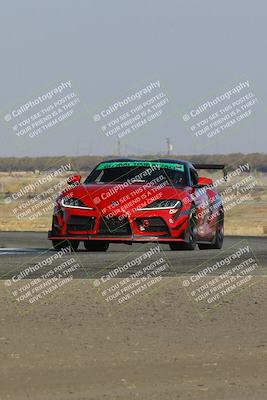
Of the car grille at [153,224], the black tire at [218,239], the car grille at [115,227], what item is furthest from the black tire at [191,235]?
the black tire at [218,239]

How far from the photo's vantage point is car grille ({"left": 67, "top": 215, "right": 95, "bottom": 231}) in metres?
16.6

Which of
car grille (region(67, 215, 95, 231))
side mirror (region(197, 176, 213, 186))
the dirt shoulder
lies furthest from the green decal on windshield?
the dirt shoulder

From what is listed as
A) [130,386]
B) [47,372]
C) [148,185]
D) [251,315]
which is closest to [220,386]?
[130,386]

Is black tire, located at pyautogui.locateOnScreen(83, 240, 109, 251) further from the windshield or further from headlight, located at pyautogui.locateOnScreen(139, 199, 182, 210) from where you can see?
headlight, located at pyautogui.locateOnScreen(139, 199, 182, 210)

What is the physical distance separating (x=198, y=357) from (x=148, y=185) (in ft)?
29.4

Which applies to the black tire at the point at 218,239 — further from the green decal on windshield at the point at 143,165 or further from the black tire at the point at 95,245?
the black tire at the point at 95,245

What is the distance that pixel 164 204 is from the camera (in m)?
16.8

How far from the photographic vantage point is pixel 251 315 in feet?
34.1

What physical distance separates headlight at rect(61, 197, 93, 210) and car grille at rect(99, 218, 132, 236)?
340 mm

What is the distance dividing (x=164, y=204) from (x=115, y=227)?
0.86 meters

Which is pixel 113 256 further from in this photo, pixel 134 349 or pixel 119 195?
pixel 134 349

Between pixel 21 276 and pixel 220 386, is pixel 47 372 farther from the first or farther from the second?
pixel 21 276

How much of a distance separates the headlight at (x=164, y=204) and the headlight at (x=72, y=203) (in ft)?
3.17

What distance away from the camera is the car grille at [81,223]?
1661 centimetres
